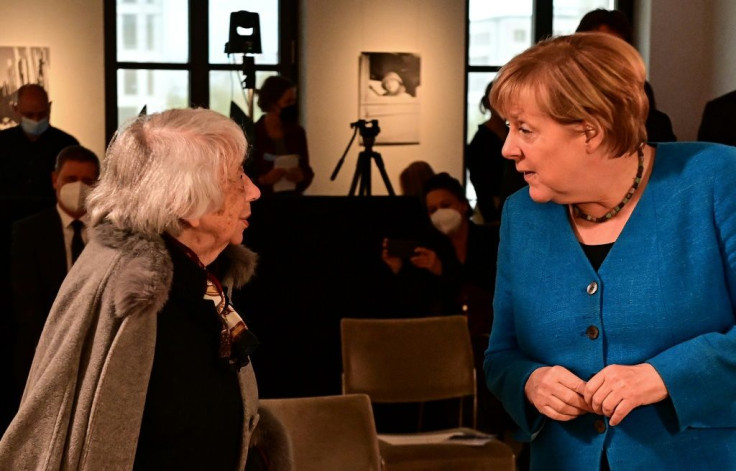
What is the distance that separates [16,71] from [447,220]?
5107mm

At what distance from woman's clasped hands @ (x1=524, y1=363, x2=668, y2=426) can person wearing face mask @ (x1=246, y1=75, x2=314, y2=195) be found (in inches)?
188

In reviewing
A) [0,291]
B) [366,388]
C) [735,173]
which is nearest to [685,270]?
[735,173]

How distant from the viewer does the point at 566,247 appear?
1929mm

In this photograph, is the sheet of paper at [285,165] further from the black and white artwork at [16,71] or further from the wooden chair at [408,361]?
the black and white artwork at [16,71]

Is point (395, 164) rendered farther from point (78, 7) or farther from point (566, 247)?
point (566, 247)

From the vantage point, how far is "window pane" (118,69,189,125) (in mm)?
9305

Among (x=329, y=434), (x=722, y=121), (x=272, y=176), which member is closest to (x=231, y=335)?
(x=329, y=434)

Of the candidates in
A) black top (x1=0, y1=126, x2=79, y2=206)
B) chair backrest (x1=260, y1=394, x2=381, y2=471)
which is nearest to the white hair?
chair backrest (x1=260, y1=394, x2=381, y2=471)

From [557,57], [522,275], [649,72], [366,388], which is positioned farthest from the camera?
[649,72]

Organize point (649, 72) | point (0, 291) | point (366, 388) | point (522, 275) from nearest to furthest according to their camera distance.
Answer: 1. point (522, 275)
2. point (366, 388)
3. point (0, 291)
4. point (649, 72)

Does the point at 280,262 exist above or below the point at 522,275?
below

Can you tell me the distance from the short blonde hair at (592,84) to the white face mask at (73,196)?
3308 mm

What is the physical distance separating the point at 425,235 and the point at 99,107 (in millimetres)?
4819

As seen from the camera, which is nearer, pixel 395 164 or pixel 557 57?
pixel 557 57
